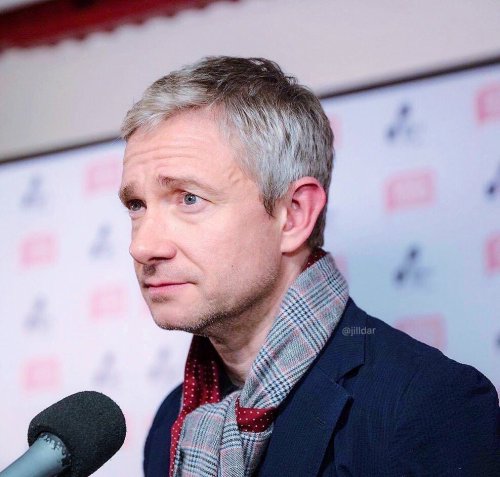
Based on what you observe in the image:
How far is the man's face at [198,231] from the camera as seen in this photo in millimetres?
1037

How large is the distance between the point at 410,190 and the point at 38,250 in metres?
0.98

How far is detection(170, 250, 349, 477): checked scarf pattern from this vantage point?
1.01 meters

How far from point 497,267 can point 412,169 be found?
263 millimetres

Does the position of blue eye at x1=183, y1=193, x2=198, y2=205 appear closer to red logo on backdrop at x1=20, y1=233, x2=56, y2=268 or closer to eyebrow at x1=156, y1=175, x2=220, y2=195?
eyebrow at x1=156, y1=175, x2=220, y2=195

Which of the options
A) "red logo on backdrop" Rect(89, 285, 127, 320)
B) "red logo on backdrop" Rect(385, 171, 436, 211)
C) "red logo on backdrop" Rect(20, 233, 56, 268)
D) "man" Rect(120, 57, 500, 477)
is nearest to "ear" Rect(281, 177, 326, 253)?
"man" Rect(120, 57, 500, 477)

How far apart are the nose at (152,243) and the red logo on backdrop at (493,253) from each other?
0.67m

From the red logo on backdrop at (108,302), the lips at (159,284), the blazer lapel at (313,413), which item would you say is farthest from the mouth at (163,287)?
the red logo on backdrop at (108,302)

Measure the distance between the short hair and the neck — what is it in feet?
0.22

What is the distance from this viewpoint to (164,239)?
1.04m

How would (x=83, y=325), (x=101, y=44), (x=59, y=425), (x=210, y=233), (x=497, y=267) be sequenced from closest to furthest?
(x=59, y=425) < (x=210, y=233) < (x=497, y=267) < (x=83, y=325) < (x=101, y=44)

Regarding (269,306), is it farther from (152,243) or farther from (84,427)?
(84,427)

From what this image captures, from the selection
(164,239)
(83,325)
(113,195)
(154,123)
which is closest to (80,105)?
(113,195)

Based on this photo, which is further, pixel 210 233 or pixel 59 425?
pixel 210 233

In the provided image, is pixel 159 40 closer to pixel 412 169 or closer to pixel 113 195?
pixel 113 195
